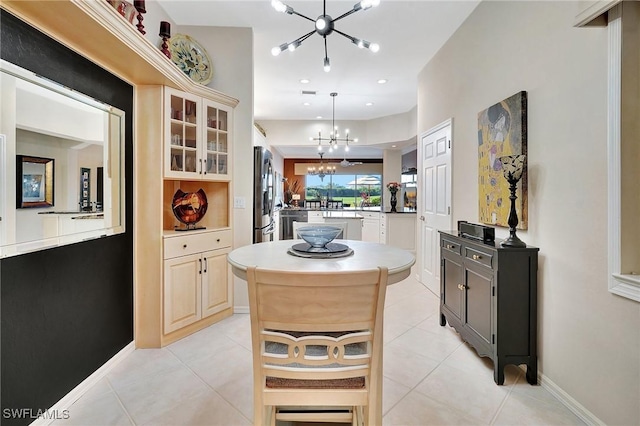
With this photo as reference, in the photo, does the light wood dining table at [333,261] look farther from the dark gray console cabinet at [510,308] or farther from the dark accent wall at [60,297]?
the dark accent wall at [60,297]

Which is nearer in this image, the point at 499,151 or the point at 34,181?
the point at 34,181

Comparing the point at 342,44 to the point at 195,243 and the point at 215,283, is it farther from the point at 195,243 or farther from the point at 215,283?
the point at 215,283

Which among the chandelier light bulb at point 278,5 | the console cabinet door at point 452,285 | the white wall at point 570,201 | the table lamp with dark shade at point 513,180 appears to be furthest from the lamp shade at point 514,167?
the chandelier light bulb at point 278,5

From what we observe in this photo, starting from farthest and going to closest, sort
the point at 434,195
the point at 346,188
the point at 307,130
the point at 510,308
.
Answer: the point at 346,188 < the point at 307,130 < the point at 434,195 < the point at 510,308

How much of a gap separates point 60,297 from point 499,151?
316 centimetres

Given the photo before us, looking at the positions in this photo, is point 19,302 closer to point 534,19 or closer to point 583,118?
point 583,118

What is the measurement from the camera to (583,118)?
5.44ft

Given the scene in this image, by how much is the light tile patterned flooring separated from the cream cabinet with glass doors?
149cm

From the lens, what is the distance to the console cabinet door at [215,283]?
8.96ft

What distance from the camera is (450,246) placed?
103 inches

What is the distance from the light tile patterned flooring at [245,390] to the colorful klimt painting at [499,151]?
1.11m

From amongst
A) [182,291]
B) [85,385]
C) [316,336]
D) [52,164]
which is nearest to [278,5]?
[52,164]

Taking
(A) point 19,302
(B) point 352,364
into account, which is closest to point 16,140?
(A) point 19,302

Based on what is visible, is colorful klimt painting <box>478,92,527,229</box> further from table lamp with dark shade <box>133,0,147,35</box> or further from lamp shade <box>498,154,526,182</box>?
table lamp with dark shade <box>133,0,147,35</box>
